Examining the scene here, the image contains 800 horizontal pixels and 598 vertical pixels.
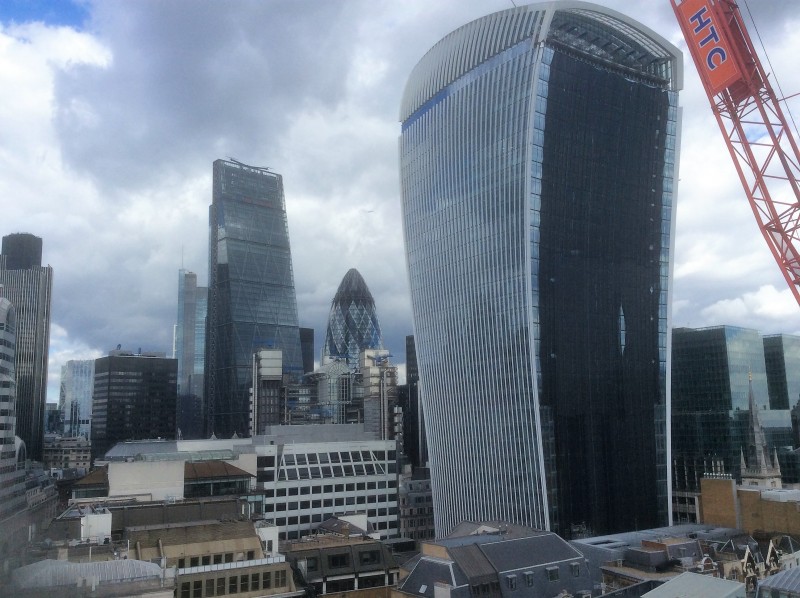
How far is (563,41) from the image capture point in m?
125

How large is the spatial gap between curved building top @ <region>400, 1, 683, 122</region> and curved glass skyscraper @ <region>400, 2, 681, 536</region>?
12.9 inches

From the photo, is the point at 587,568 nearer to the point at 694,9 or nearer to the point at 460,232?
the point at 694,9

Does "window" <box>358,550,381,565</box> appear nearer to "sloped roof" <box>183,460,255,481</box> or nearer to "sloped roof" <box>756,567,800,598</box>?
"sloped roof" <box>756,567,800,598</box>

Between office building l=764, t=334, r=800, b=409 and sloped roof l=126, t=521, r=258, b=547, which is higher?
office building l=764, t=334, r=800, b=409

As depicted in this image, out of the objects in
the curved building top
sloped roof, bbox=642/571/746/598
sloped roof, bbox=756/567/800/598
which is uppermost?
the curved building top

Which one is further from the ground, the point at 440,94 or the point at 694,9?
the point at 440,94

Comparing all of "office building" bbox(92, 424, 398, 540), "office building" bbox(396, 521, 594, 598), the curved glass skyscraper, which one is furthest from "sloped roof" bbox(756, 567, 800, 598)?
"office building" bbox(92, 424, 398, 540)

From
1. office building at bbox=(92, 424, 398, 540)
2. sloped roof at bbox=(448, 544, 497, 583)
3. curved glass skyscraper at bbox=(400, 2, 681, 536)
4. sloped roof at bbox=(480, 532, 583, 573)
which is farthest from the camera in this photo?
curved glass skyscraper at bbox=(400, 2, 681, 536)

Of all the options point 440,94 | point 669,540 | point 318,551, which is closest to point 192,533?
point 318,551

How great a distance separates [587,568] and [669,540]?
10.3 meters

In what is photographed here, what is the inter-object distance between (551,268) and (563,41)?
39897 millimetres

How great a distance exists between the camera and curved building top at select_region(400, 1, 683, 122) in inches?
4860

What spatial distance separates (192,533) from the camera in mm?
61781

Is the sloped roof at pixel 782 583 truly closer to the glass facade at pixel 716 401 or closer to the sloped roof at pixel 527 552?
the sloped roof at pixel 527 552
